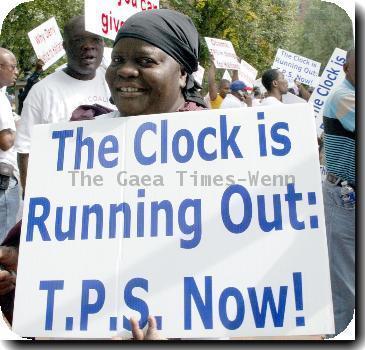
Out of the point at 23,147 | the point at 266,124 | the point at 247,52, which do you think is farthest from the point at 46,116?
the point at 247,52

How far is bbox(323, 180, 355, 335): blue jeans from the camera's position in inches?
134

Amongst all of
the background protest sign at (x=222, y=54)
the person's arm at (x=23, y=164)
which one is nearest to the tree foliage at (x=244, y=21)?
the background protest sign at (x=222, y=54)

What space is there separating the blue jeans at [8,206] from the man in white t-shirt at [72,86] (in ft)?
0.95

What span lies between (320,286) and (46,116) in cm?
256

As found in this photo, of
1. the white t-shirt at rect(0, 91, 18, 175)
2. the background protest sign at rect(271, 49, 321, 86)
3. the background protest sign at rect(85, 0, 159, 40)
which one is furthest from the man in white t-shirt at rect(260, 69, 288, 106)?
the white t-shirt at rect(0, 91, 18, 175)

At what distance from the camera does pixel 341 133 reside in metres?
3.45

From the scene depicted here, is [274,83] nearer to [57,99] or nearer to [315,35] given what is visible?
[57,99]

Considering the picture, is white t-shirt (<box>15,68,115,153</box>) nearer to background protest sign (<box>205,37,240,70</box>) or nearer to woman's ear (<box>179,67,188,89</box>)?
woman's ear (<box>179,67,188,89</box>)

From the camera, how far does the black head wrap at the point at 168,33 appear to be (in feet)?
6.75

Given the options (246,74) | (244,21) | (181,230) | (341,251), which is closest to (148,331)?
(181,230)

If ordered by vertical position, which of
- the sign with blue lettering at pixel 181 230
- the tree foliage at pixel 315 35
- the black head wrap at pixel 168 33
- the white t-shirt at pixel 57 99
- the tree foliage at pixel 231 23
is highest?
the black head wrap at pixel 168 33

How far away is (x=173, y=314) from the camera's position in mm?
1863

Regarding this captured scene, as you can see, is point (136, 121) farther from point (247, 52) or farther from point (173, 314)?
point (247, 52)

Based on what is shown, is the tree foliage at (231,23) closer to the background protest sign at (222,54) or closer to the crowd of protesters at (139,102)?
the background protest sign at (222,54)
